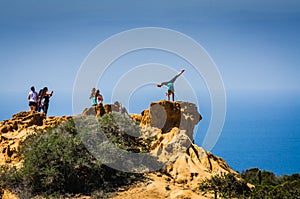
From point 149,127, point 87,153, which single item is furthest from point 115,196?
point 149,127

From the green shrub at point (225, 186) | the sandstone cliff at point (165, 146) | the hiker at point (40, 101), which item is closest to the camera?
the green shrub at point (225, 186)

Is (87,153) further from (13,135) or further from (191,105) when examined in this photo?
(191,105)

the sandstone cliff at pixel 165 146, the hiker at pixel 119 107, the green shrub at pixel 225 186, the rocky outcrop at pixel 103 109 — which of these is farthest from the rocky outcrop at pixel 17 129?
the green shrub at pixel 225 186

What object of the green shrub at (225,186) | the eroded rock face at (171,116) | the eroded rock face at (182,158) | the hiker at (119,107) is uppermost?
the hiker at (119,107)

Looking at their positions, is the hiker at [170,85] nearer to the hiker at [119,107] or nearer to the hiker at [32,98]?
the hiker at [119,107]

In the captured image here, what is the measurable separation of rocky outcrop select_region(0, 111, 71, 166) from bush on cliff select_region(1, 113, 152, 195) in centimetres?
78

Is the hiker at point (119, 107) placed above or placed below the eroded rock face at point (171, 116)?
above

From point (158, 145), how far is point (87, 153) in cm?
369

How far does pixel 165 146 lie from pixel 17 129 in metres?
7.31

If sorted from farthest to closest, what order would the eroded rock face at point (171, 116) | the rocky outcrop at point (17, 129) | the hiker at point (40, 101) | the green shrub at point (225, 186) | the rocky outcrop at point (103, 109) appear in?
the hiker at point (40, 101) < the rocky outcrop at point (103, 109) < the eroded rock face at point (171, 116) < the rocky outcrop at point (17, 129) < the green shrub at point (225, 186)

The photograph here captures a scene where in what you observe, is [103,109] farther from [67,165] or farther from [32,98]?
[67,165]

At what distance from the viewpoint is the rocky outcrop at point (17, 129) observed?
18.4 meters

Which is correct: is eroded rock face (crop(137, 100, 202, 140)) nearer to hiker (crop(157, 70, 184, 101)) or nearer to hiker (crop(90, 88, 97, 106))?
hiker (crop(157, 70, 184, 101))

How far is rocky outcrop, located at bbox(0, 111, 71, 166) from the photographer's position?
60.3 ft
